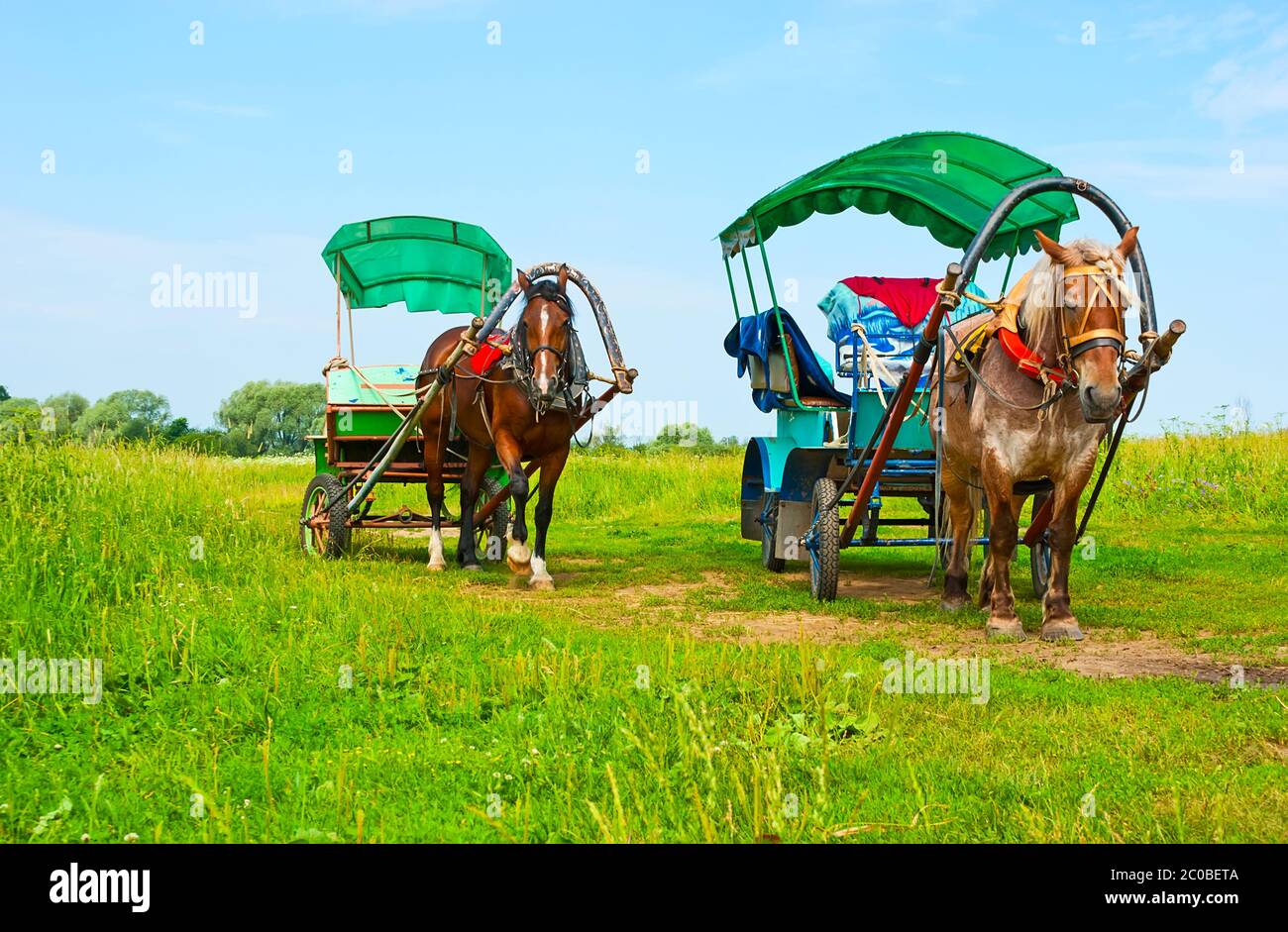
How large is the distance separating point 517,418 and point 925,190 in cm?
377

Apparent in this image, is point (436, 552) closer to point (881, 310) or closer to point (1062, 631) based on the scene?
point (881, 310)

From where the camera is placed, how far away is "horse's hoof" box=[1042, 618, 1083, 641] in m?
6.88

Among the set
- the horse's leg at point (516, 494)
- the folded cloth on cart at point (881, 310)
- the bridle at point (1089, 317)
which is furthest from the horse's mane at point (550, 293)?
the bridle at point (1089, 317)

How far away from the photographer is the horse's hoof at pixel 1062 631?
6.88m

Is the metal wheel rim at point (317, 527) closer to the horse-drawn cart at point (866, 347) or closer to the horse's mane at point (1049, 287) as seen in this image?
the horse-drawn cart at point (866, 347)

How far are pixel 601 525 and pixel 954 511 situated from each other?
7.81 metres

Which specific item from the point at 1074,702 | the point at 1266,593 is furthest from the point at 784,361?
the point at 1074,702

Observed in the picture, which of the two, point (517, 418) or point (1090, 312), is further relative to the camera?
point (517, 418)

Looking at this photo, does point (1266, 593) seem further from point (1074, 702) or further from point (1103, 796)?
point (1103, 796)

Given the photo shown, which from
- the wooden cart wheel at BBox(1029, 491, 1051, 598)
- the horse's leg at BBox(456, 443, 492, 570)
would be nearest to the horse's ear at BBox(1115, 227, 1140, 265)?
the wooden cart wheel at BBox(1029, 491, 1051, 598)

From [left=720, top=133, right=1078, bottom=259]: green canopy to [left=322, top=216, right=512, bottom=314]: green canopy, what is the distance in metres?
3.24

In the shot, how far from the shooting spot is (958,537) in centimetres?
833

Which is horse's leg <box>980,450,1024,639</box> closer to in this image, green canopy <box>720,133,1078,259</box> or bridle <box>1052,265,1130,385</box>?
bridle <box>1052,265,1130,385</box>

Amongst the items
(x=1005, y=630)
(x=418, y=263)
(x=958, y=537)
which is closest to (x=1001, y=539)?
(x=1005, y=630)
